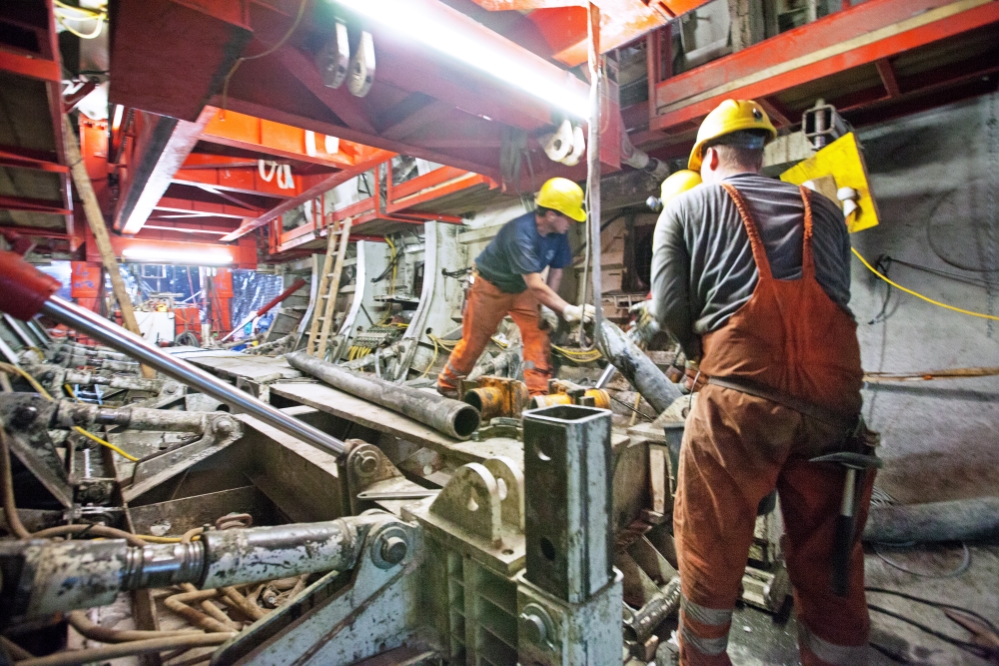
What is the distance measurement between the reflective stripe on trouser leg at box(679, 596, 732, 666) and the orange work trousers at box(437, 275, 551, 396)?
255 centimetres

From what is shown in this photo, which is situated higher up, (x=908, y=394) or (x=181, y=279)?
(x=181, y=279)

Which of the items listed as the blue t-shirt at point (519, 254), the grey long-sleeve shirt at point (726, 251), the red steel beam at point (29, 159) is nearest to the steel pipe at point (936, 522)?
the grey long-sleeve shirt at point (726, 251)

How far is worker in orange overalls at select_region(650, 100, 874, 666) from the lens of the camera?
146 centimetres

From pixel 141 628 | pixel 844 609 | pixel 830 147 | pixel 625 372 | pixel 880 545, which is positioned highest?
pixel 830 147

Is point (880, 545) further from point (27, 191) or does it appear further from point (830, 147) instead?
point (27, 191)

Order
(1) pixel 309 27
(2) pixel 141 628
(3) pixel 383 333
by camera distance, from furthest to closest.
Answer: (3) pixel 383 333
(1) pixel 309 27
(2) pixel 141 628

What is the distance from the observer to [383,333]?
25.1 feet

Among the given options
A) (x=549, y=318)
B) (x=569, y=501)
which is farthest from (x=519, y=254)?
(x=569, y=501)

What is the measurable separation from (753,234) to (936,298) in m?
2.58

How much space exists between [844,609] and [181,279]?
1050 inches

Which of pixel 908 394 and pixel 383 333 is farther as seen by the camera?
pixel 383 333

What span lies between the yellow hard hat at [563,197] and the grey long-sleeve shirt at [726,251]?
1987 millimetres

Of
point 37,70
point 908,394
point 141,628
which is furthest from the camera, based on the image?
point 908,394

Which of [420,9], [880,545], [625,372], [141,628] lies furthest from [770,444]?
[141,628]
